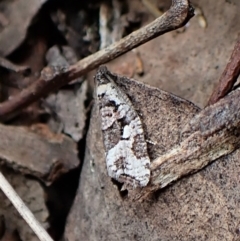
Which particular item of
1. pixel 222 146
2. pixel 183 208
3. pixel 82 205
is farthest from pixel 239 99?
pixel 82 205

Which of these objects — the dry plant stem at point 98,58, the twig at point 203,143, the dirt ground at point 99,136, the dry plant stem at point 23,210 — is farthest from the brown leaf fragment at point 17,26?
the twig at point 203,143

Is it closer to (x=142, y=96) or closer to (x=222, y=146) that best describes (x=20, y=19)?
(x=142, y=96)

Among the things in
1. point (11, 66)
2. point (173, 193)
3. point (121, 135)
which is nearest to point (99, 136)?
point (121, 135)

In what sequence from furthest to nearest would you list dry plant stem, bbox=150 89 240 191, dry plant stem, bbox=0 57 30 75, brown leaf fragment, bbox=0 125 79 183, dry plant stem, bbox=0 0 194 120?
1. dry plant stem, bbox=0 57 30 75
2. brown leaf fragment, bbox=0 125 79 183
3. dry plant stem, bbox=0 0 194 120
4. dry plant stem, bbox=150 89 240 191

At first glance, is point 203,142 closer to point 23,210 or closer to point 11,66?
point 23,210

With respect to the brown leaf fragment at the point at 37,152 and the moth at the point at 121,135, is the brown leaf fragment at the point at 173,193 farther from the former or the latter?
the brown leaf fragment at the point at 37,152

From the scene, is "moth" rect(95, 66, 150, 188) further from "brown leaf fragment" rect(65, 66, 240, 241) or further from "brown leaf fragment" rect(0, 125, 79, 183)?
"brown leaf fragment" rect(0, 125, 79, 183)

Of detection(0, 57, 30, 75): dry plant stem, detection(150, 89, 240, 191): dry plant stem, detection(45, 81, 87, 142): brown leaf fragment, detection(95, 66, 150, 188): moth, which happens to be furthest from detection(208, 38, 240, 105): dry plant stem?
detection(0, 57, 30, 75): dry plant stem
